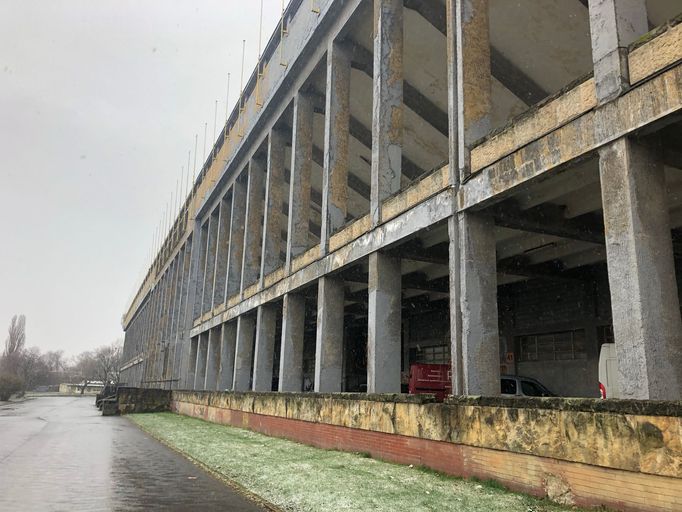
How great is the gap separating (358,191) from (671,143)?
19017 millimetres

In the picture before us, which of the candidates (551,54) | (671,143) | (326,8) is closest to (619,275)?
(671,143)

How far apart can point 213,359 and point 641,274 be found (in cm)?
2473

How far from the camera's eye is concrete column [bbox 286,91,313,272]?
17.6 m

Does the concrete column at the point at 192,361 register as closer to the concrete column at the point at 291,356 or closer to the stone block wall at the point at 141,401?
the stone block wall at the point at 141,401

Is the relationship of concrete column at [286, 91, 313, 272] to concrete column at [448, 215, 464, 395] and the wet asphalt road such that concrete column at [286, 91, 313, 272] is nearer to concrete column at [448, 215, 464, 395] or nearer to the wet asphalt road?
the wet asphalt road

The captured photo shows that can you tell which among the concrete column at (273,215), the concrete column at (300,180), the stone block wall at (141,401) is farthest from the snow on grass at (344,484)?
the stone block wall at (141,401)

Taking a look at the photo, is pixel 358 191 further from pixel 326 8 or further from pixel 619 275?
pixel 619 275

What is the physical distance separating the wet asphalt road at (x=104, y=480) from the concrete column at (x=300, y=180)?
7.12 meters

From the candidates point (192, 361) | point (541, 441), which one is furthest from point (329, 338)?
point (192, 361)

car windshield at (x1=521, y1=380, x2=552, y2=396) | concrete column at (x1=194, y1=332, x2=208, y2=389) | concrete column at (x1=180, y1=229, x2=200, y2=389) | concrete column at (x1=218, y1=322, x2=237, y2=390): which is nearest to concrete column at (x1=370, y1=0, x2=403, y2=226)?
car windshield at (x1=521, y1=380, x2=552, y2=396)

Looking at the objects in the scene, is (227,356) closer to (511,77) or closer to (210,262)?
(210,262)

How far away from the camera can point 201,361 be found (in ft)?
102

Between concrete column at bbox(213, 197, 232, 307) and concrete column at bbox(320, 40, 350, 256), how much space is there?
14.3m

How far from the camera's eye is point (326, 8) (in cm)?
1603
